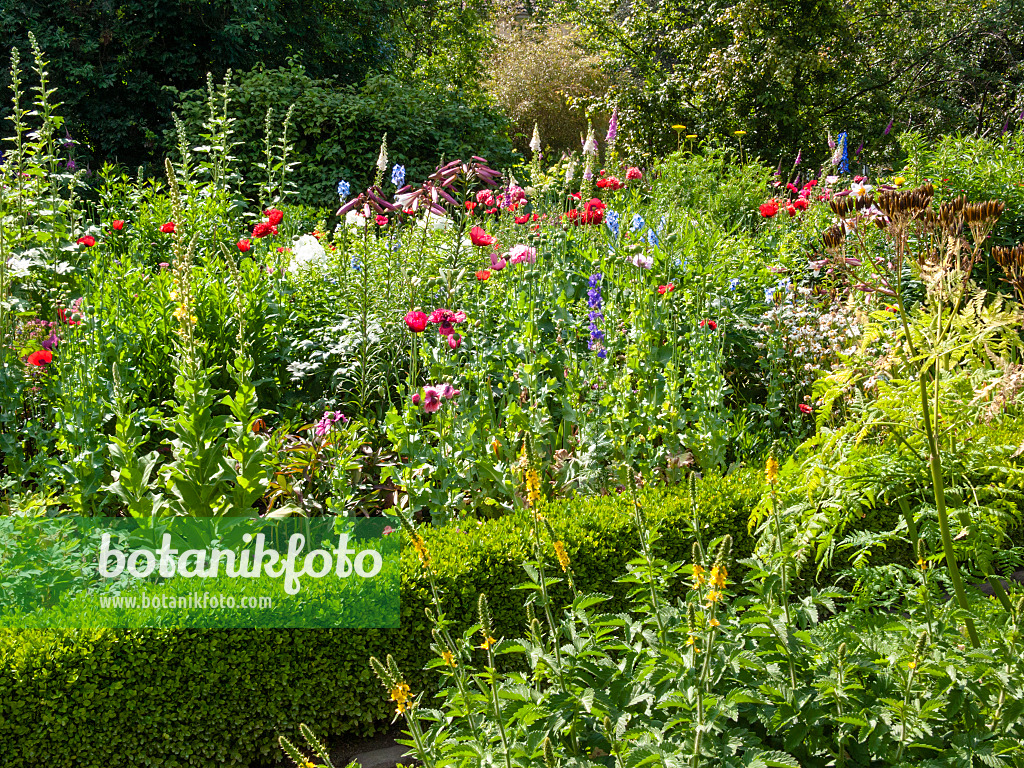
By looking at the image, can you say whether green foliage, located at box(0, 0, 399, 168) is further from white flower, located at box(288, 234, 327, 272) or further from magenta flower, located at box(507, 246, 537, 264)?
magenta flower, located at box(507, 246, 537, 264)

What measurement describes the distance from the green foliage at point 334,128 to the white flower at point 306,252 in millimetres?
4132

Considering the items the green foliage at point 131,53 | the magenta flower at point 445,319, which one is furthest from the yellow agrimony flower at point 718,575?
the green foliage at point 131,53

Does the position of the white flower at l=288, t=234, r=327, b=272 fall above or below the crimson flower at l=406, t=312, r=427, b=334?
below

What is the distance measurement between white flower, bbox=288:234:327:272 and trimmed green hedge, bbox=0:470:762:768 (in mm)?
2939

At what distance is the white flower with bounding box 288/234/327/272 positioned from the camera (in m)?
5.40

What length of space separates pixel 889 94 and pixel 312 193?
27.3ft

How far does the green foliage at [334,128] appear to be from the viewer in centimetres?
1048

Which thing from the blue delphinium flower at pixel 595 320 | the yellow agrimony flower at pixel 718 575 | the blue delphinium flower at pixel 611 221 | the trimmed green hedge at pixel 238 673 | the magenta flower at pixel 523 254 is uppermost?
the yellow agrimony flower at pixel 718 575

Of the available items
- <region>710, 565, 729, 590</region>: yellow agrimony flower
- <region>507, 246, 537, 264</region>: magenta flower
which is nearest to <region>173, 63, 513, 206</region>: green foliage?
<region>507, 246, 537, 264</region>: magenta flower

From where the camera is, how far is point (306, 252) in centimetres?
579

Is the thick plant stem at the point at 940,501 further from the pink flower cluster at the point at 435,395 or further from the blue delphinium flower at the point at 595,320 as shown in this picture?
the blue delphinium flower at the point at 595,320

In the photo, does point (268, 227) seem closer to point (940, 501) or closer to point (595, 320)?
point (595, 320)

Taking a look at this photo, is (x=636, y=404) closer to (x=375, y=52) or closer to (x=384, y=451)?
(x=384, y=451)

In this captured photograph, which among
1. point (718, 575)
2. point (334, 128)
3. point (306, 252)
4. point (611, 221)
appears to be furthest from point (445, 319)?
point (334, 128)
